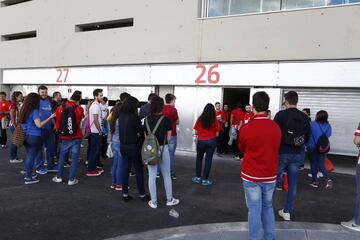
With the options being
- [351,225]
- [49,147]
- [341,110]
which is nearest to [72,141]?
[49,147]

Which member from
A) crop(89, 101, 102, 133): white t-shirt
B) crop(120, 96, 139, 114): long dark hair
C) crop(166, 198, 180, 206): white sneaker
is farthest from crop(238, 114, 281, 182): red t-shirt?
crop(89, 101, 102, 133): white t-shirt

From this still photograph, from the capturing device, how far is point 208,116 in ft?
22.7

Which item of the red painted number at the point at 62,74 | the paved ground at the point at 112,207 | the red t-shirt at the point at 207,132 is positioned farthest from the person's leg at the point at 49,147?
the red painted number at the point at 62,74

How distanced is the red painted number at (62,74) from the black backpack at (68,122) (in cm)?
908

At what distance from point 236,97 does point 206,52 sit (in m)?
2.10

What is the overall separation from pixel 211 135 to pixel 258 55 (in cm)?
405

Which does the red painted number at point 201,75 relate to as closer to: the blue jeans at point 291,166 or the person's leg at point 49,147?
the person's leg at point 49,147

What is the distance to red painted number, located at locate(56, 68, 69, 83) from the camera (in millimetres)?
15228

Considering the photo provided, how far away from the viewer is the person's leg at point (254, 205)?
3.92 m

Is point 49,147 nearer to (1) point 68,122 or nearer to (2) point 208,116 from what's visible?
(1) point 68,122

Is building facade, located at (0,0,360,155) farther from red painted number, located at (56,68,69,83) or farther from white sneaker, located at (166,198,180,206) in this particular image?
white sneaker, located at (166,198,180,206)

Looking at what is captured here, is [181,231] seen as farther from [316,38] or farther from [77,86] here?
[77,86]

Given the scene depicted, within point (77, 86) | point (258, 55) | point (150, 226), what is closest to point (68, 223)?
point (150, 226)

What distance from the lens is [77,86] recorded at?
1518cm
